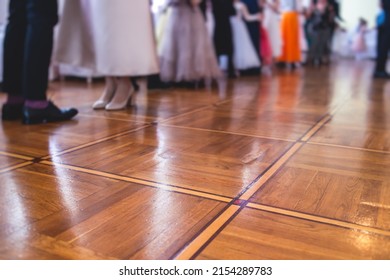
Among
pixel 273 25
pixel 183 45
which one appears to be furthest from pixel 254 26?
pixel 183 45

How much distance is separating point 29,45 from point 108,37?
27 centimetres

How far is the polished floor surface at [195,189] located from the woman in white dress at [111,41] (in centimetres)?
22

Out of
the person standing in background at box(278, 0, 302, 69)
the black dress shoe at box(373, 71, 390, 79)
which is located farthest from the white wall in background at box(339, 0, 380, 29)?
the black dress shoe at box(373, 71, 390, 79)

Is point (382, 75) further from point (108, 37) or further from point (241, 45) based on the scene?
point (108, 37)

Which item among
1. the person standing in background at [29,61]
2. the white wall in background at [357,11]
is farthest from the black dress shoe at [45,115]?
the white wall in background at [357,11]

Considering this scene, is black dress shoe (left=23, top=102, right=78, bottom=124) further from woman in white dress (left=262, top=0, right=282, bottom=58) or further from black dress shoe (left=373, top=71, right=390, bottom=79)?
woman in white dress (left=262, top=0, right=282, bottom=58)

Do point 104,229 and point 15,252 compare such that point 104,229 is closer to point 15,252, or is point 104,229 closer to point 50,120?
point 15,252

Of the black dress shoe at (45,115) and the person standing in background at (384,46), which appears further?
the person standing in background at (384,46)

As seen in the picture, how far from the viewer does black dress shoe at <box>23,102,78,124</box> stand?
1066 mm

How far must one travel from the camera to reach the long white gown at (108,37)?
4.14 ft

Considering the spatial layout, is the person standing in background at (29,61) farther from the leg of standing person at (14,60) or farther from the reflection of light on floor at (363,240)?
the reflection of light on floor at (363,240)

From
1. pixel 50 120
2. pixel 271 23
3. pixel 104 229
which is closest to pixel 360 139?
pixel 104 229

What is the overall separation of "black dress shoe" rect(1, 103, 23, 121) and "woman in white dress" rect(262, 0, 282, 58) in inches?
117

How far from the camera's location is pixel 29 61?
1.08 meters
